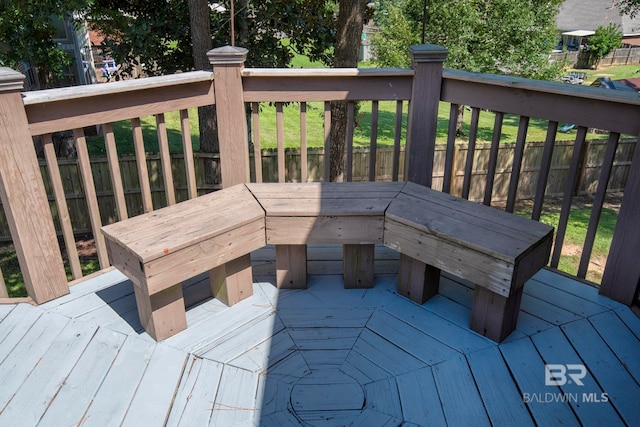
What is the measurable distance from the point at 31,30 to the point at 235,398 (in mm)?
5445

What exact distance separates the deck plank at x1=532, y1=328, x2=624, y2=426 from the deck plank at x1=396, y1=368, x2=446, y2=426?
0.50 metres

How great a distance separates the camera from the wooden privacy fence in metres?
6.95

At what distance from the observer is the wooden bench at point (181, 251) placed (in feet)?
6.95

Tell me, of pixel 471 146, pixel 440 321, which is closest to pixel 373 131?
pixel 471 146

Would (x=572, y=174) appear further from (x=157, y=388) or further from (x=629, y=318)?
(x=157, y=388)

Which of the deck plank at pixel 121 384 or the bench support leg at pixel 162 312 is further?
the bench support leg at pixel 162 312

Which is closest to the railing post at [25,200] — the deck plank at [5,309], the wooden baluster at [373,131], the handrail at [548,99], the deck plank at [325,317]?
the deck plank at [5,309]

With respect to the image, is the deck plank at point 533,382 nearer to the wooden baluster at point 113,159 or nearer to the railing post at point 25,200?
the wooden baluster at point 113,159

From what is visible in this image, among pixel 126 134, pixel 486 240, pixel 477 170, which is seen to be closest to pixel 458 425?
pixel 486 240

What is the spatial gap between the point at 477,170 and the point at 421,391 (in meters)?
7.55

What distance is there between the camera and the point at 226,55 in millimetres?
2729

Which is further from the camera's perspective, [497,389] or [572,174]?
[572,174]

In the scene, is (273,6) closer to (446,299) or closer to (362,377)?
(446,299)

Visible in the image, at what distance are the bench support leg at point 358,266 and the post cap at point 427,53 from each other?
1059 millimetres
